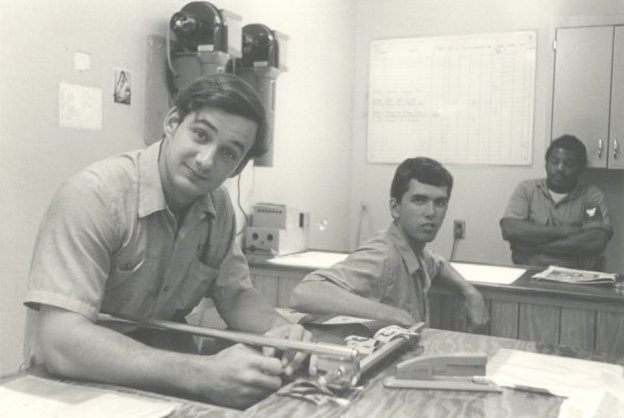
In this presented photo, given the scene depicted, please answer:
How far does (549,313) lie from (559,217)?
1522 mm

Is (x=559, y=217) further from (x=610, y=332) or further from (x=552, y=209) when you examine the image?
(x=610, y=332)

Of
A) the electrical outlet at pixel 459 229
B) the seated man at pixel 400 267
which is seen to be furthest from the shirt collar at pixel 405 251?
the electrical outlet at pixel 459 229

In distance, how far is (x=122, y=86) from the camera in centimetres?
256

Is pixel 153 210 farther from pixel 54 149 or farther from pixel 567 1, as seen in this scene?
pixel 567 1

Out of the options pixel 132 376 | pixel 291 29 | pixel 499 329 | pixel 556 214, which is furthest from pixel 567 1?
pixel 132 376

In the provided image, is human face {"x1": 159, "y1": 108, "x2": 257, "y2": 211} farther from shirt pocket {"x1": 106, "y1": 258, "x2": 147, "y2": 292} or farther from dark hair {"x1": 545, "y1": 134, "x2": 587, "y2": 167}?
dark hair {"x1": 545, "y1": 134, "x2": 587, "y2": 167}

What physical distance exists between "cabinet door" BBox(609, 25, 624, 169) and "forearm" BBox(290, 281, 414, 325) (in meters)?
2.49

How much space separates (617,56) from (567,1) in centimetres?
54

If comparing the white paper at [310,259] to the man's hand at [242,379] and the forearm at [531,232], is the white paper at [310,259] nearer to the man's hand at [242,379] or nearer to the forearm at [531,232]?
the forearm at [531,232]

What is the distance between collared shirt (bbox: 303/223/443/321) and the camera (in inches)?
82.5

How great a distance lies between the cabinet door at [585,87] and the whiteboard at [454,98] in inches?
11.6

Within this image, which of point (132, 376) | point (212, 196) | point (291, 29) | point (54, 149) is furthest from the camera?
point (291, 29)

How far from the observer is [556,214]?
12.7ft

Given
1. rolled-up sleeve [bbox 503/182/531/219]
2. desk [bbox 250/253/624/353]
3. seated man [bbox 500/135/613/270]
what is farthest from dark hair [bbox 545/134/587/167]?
desk [bbox 250/253/624/353]
